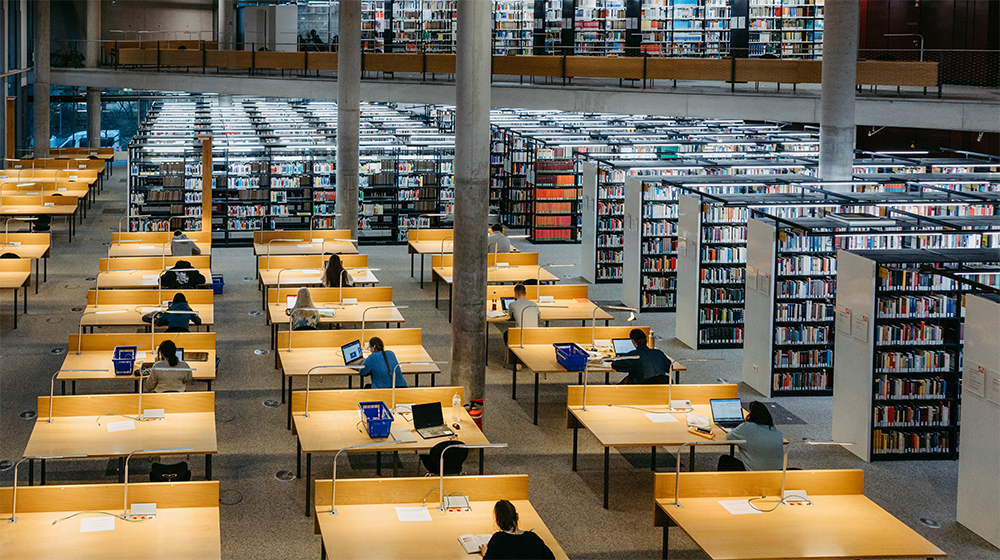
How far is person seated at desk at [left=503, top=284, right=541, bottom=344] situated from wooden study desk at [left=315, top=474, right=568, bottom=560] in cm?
455

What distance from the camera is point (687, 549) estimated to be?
7270 millimetres

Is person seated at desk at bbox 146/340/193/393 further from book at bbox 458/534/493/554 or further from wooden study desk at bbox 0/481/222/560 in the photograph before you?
book at bbox 458/534/493/554

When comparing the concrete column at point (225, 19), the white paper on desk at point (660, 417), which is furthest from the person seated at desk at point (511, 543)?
the concrete column at point (225, 19)

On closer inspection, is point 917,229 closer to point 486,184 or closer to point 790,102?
point 486,184

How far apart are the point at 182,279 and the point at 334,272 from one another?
170 centimetres

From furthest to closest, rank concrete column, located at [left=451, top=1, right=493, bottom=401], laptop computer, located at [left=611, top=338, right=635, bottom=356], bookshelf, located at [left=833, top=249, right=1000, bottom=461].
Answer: laptop computer, located at [left=611, top=338, right=635, bottom=356] < concrete column, located at [left=451, top=1, right=493, bottom=401] < bookshelf, located at [left=833, top=249, right=1000, bottom=461]

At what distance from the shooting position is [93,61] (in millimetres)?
29703

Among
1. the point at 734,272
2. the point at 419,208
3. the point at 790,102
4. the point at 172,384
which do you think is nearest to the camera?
the point at 172,384

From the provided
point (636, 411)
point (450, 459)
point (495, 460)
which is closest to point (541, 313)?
point (495, 460)

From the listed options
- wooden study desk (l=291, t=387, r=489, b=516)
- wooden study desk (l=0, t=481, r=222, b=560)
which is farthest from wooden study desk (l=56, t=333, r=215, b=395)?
wooden study desk (l=0, t=481, r=222, b=560)

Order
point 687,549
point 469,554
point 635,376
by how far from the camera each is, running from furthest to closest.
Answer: point 635,376, point 687,549, point 469,554

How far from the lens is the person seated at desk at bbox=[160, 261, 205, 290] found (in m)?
12.1

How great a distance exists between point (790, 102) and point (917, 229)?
642cm

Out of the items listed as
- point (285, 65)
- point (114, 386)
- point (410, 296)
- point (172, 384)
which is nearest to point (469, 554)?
point (172, 384)
